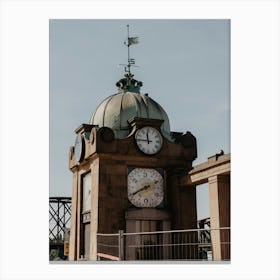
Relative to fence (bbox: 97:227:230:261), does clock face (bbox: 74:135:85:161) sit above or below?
above

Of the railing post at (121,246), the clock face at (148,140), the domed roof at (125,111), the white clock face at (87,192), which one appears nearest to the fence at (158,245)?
the railing post at (121,246)

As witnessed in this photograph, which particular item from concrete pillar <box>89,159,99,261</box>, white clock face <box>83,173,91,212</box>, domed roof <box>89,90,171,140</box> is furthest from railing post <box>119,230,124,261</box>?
domed roof <box>89,90,171,140</box>

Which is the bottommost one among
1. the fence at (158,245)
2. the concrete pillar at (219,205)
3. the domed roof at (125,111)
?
the fence at (158,245)

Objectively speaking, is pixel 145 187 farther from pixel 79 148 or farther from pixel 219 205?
pixel 219 205

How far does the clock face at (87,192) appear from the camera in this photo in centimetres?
1558

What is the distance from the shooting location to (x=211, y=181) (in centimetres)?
1395

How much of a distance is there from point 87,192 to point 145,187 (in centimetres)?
165

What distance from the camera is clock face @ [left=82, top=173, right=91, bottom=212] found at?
15.6 meters

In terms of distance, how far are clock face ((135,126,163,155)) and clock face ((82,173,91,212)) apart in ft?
5.54

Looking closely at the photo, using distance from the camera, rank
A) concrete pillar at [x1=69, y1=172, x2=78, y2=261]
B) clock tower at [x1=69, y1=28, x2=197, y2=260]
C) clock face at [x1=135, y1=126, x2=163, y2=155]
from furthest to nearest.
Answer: concrete pillar at [x1=69, y1=172, x2=78, y2=261]
clock face at [x1=135, y1=126, x2=163, y2=155]
clock tower at [x1=69, y1=28, x2=197, y2=260]

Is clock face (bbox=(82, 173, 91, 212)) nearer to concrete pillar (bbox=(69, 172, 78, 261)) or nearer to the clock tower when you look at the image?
the clock tower

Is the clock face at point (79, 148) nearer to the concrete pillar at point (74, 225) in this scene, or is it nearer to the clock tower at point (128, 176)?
the clock tower at point (128, 176)

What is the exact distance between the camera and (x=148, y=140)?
612 inches

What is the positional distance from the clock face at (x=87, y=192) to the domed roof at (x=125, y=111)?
1423 mm
